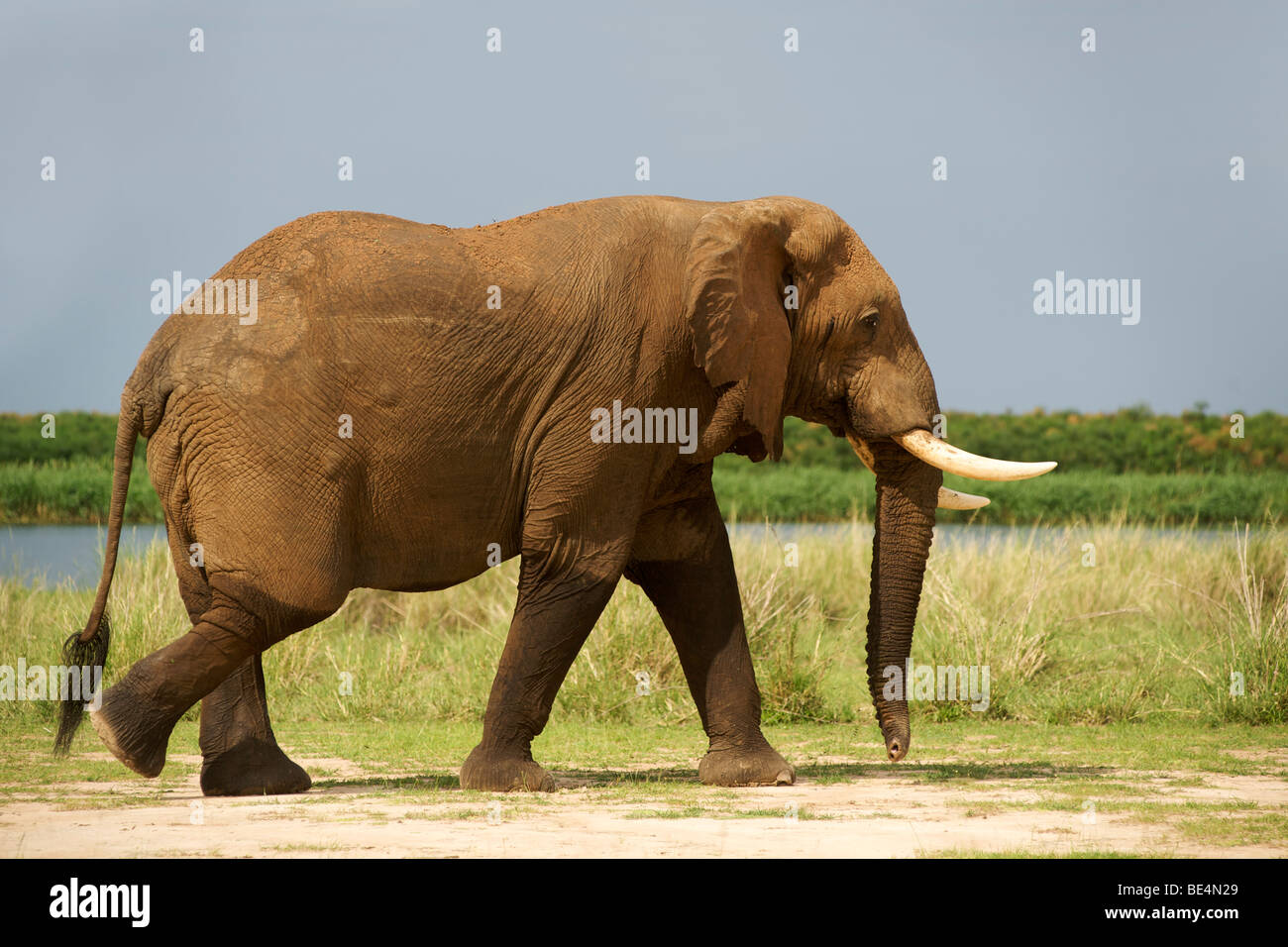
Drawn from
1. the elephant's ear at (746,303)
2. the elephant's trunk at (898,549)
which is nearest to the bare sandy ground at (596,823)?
the elephant's trunk at (898,549)

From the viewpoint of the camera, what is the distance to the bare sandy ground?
343 inches

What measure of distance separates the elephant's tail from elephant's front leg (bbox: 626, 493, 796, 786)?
9.99 ft

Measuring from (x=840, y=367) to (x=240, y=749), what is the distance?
13.6ft

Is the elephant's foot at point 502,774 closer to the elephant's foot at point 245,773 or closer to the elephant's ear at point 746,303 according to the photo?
the elephant's foot at point 245,773


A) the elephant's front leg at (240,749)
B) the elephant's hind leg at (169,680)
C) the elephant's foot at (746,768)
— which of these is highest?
the elephant's hind leg at (169,680)

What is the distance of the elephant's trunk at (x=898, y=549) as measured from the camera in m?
11.2

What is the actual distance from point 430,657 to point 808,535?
20.3 feet

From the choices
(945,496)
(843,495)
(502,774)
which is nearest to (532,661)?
(502,774)

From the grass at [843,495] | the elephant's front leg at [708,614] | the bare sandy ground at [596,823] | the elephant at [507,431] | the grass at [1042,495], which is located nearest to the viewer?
the bare sandy ground at [596,823]

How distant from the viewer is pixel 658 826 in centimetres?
932

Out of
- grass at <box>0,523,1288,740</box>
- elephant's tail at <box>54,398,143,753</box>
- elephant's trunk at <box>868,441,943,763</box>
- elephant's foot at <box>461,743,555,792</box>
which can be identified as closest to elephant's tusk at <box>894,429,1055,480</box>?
elephant's trunk at <box>868,441,943,763</box>

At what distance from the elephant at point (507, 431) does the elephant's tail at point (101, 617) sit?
21mm

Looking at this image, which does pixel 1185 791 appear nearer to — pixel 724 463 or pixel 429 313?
pixel 429 313

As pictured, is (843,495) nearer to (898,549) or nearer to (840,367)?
(898,549)
